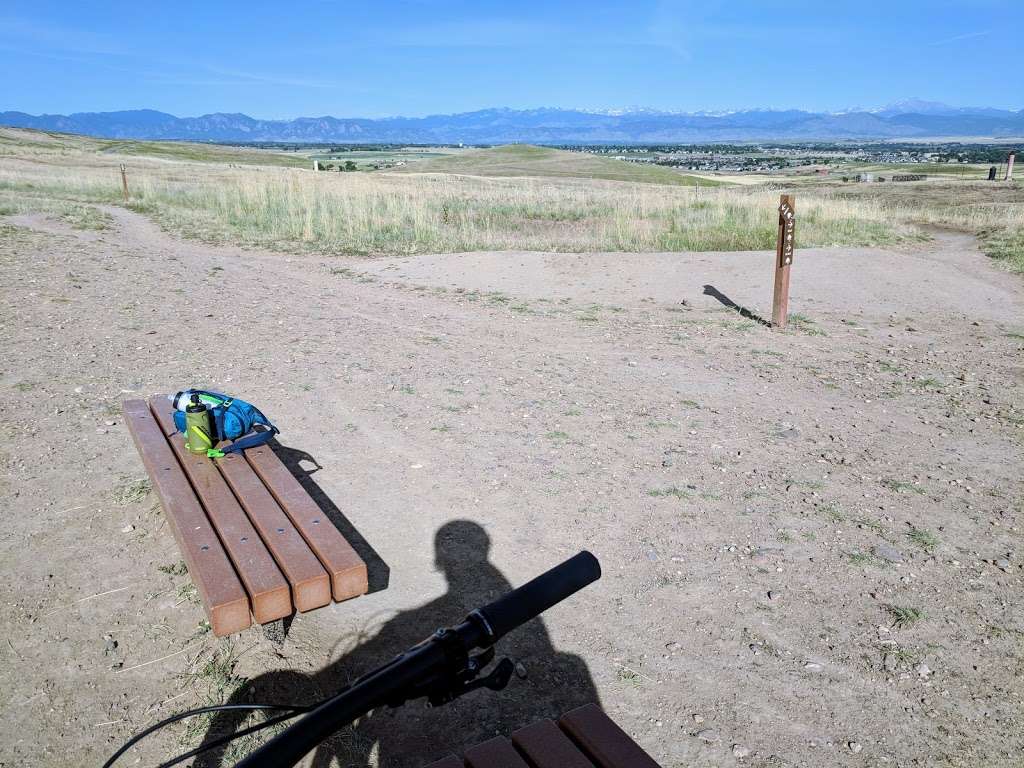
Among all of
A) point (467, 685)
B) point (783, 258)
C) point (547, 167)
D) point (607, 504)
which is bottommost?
point (607, 504)

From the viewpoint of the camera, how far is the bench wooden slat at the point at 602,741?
5.91 feet

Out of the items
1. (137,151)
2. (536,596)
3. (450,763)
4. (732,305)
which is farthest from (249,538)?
(137,151)

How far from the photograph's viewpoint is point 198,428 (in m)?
3.73

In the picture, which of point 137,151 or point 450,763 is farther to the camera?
point 137,151

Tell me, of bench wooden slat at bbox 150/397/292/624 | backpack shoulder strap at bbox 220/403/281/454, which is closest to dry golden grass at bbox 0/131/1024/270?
backpack shoulder strap at bbox 220/403/281/454

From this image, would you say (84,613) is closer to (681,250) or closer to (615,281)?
(615,281)

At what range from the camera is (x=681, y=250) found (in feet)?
48.0

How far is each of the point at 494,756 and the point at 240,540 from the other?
62.3 inches

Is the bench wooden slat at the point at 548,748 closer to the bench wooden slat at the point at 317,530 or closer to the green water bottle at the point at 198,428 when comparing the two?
the bench wooden slat at the point at 317,530

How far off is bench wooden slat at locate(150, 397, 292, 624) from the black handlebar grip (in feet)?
5.05

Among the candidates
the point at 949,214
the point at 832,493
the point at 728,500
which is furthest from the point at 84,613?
the point at 949,214

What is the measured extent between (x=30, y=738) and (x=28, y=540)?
62.2 inches

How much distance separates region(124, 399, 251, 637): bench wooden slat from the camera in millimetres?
2605

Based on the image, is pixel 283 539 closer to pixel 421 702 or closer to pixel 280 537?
pixel 280 537
